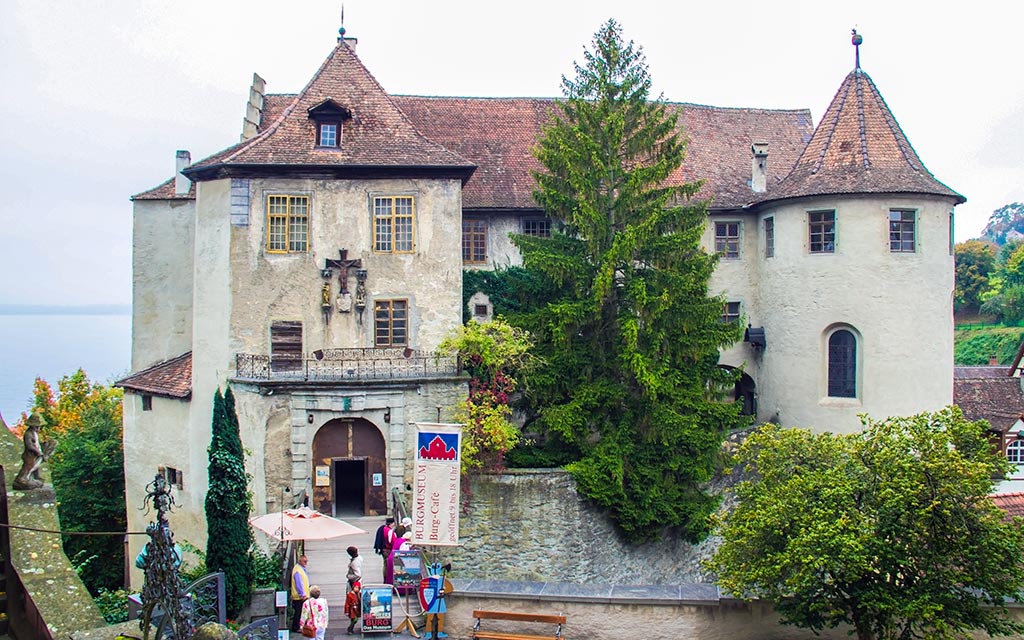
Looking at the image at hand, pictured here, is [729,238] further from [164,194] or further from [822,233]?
[164,194]

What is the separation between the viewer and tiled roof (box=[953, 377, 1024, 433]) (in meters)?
41.1

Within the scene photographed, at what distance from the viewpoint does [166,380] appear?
2784 cm

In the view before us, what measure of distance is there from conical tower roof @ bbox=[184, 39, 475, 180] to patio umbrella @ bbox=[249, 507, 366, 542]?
10.3 meters

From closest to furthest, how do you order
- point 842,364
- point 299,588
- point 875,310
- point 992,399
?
1. point 299,588
2. point 875,310
3. point 842,364
4. point 992,399

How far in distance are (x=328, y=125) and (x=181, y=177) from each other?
8.68m

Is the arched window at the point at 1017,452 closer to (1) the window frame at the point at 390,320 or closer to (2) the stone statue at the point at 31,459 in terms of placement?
(1) the window frame at the point at 390,320

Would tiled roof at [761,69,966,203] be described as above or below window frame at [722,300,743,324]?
above

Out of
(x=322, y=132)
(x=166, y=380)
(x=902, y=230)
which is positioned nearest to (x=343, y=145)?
(x=322, y=132)

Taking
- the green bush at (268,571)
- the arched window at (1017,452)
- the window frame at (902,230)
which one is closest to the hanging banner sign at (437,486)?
the green bush at (268,571)

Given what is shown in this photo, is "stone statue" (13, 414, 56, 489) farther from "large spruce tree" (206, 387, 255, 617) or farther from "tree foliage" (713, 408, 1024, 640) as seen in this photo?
"tree foliage" (713, 408, 1024, 640)

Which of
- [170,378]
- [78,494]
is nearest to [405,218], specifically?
[170,378]

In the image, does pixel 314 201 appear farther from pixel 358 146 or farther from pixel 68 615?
pixel 68 615

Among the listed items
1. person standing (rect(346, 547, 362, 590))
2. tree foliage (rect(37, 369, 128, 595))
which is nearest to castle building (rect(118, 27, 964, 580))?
tree foliage (rect(37, 369, 128, 595))

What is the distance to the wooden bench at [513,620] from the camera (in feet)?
55.0
